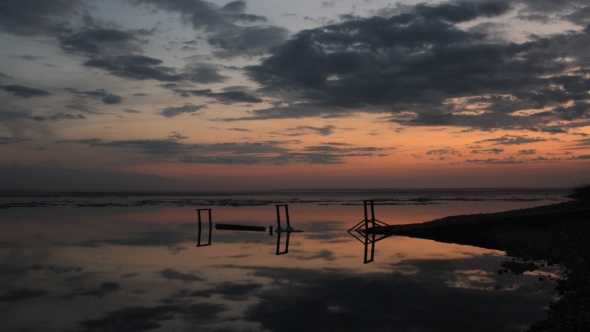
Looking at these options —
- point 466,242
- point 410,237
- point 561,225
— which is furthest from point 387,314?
point 561,225

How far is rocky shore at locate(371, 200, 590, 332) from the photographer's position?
10750 mm

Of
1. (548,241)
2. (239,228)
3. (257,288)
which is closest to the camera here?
(257,288)

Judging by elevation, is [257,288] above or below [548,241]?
below

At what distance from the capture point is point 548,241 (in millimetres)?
23328

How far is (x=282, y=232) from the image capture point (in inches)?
1298

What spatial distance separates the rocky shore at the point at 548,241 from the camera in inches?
423

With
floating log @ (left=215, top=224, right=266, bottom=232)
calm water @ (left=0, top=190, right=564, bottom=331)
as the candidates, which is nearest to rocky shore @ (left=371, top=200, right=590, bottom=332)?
calm water @ (left=0, top=190, right=564, bottom=331)

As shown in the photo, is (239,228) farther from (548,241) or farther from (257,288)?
(548,241)

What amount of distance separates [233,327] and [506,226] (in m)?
24.1

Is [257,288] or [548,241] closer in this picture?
[257,288]

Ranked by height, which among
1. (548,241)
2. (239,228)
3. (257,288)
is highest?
(548,241)

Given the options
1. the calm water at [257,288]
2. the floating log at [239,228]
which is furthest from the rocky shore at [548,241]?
the floating log at [239,228]

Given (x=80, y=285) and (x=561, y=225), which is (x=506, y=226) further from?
(x=80, y=285)

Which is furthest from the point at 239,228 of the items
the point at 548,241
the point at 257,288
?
the point at 548,241
